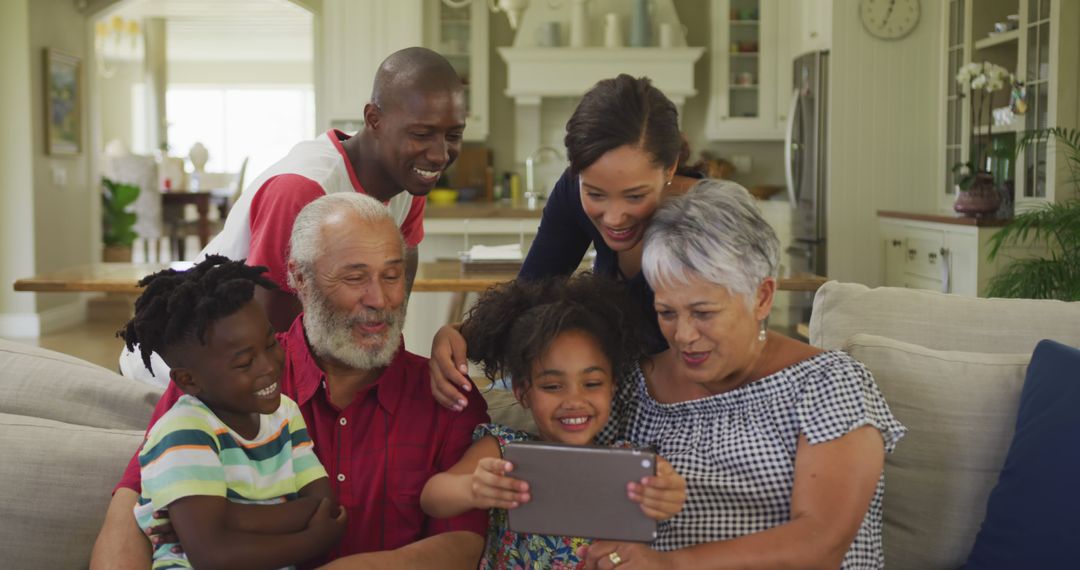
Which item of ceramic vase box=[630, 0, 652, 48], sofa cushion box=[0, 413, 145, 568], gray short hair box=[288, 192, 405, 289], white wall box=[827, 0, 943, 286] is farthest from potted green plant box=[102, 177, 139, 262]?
gray short hair box=[288, 192, 405, 289]

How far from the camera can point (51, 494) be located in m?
1.91

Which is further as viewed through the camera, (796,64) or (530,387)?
(796,64)

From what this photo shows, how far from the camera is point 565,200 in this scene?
2.33m

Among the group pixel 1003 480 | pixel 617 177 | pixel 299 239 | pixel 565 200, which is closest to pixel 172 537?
pixel 299 239

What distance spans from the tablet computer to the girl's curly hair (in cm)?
29

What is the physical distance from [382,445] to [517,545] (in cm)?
29

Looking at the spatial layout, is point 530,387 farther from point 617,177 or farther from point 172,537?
point 172,537

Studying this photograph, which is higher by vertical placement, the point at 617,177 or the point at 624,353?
the point at 617,177

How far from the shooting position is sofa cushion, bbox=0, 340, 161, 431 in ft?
6.98

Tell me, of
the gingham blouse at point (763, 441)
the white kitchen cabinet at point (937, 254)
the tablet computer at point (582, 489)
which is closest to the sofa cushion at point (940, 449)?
the gingham blouse at point (763, 441)

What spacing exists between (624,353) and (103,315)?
756 centimetres

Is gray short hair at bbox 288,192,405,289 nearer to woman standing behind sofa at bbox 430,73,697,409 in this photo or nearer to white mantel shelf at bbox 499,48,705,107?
woman standing behind sofa at bbox 430,73,697,409

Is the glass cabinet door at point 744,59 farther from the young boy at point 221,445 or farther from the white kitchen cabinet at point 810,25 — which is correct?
→ the young boy at point 221,445

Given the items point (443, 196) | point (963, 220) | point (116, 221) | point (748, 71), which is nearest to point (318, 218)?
point (963, 220)
